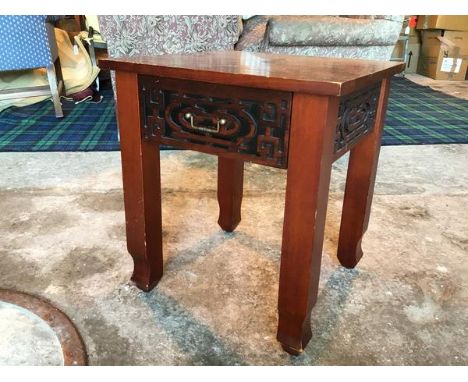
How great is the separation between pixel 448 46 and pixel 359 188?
4.00 meters

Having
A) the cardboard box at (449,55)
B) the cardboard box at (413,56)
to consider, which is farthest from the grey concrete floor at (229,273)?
the cardboard box at (413,56)

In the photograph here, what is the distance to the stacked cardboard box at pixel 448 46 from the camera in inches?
167

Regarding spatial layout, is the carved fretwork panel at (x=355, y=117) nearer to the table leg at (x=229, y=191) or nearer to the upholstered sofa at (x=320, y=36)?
the table leg at (x=229, y=191)

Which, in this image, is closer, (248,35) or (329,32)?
(248,35)

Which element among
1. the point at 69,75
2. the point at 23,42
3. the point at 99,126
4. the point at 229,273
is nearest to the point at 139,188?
the point at 229,273

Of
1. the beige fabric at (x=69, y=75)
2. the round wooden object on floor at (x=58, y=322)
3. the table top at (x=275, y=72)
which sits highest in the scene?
the table top at (x=275, y=72)

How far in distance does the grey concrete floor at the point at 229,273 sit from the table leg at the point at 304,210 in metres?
0.08

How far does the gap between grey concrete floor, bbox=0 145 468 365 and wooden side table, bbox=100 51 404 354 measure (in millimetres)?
115

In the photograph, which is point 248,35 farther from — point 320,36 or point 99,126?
point 99,126

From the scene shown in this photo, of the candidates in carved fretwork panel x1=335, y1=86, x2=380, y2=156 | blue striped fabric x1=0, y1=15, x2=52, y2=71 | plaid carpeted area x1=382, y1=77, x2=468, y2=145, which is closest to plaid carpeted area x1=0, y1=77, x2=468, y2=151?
plaid carpeted area x1=382, y1=77, x2=468, y2=145

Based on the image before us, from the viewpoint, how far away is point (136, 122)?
882mm

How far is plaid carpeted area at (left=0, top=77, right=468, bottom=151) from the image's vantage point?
218 centimetres

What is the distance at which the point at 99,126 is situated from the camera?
8.19 feet

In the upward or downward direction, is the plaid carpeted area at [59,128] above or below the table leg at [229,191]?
below
